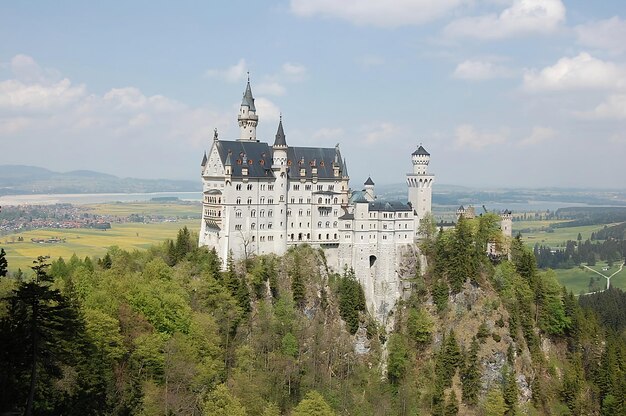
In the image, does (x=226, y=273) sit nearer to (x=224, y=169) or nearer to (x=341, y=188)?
(x=224, y=169)

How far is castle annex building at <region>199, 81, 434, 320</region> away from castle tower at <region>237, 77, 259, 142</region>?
5.6 inches

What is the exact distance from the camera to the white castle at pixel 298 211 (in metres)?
83.4

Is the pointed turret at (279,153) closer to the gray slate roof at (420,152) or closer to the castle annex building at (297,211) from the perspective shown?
the castle annex building at (297,211)

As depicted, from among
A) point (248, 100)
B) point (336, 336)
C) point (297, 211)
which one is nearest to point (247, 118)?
point (248, 100)

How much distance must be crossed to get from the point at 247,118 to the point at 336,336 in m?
33.0

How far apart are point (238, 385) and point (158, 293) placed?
40.2ft

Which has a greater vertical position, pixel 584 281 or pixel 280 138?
pixel 280 138

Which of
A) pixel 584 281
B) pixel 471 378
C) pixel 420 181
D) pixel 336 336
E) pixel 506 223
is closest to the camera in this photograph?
pixel 471 378

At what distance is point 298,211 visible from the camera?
8844cm

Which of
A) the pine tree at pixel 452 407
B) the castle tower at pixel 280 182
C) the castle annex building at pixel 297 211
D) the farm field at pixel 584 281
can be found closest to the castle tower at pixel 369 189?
the castle annex building at pixel 297 211

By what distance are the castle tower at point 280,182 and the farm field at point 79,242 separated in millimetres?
28443

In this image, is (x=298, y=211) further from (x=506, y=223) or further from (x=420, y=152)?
(x=506, y=223)

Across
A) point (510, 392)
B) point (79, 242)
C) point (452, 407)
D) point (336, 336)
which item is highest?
point (79, 242)

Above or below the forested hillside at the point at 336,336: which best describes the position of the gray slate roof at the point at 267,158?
above
